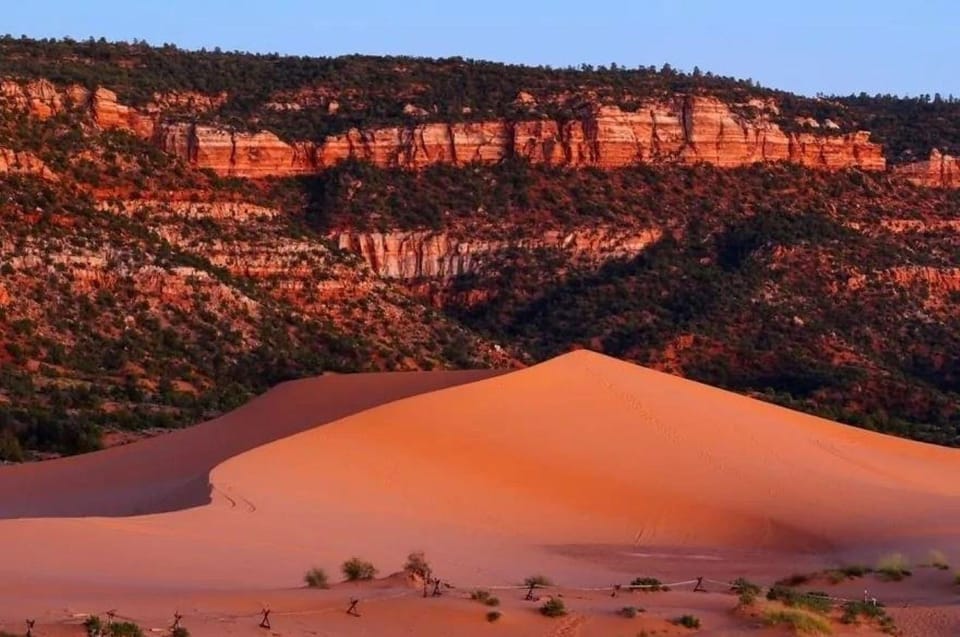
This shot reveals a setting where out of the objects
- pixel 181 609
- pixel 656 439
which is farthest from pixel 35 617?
pixel 656 439

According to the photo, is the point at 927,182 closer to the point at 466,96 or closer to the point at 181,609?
the point at 466,96

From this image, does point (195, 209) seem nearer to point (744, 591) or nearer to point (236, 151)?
point (236, 151)

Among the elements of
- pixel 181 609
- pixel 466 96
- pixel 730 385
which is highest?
pixel 466 96

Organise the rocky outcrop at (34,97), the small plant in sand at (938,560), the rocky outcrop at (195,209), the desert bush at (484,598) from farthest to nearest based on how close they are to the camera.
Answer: the rocky outcrop at (34,97) → the rocky outcrop at (195,209) → the small plant in sand at (938,560) → the desert bush at (484,598)

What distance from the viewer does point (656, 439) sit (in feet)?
92.4

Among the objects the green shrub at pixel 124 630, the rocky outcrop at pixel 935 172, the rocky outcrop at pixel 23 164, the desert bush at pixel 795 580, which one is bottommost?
the desert bush at pixel 795 580

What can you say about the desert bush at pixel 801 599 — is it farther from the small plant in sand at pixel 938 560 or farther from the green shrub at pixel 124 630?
the green shrub at pixel 124 630

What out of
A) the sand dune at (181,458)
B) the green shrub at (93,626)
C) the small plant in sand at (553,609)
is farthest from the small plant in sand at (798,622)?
the sand dune at (181,458)

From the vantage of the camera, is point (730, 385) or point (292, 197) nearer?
point (730, 385)

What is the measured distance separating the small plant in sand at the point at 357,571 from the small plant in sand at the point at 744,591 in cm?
355

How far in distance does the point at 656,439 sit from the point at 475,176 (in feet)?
123

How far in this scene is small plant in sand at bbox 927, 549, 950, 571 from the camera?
2073 cm

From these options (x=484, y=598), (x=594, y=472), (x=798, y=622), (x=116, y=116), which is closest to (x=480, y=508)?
(x=594, y=472)

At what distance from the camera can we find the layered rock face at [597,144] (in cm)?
6328
